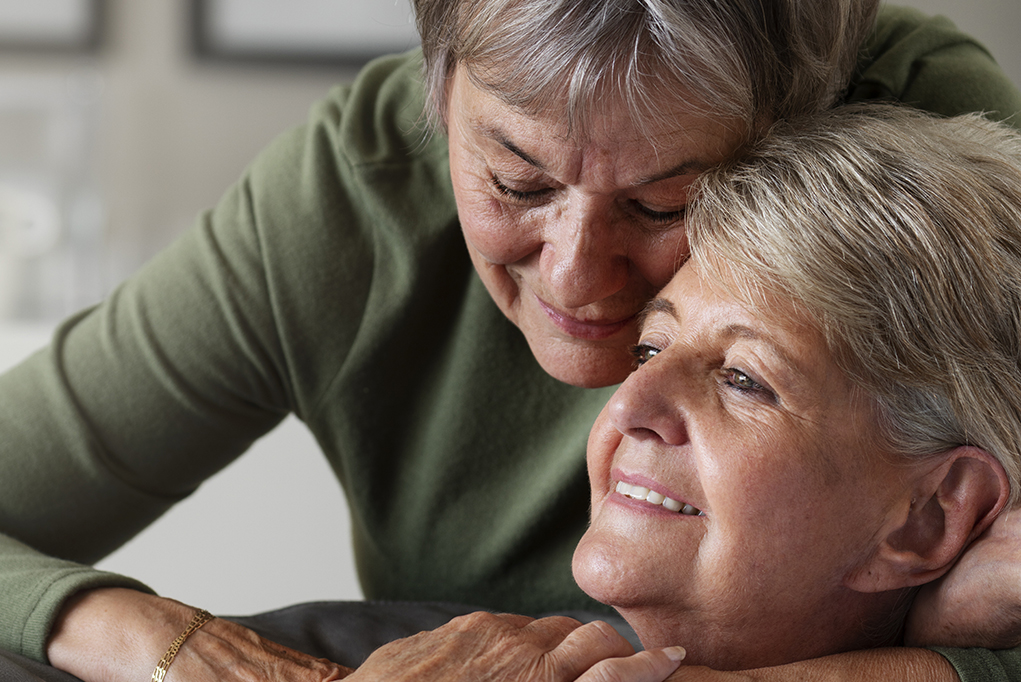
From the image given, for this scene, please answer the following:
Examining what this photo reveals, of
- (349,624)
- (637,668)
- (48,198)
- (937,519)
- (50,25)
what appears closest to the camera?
(637,668)

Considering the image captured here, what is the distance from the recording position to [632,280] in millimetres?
1291

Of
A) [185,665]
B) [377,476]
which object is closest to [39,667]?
[185,665]

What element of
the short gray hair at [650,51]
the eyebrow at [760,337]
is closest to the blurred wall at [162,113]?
the short gray hair at [650,51]

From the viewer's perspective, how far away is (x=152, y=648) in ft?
3.98

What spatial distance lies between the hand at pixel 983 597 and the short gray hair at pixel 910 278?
54 mm

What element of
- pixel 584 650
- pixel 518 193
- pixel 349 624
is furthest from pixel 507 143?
pixel 349 624

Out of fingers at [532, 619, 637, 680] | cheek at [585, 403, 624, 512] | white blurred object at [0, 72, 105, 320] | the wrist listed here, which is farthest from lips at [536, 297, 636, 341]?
white blurred object at [0, 72, 105, 320]

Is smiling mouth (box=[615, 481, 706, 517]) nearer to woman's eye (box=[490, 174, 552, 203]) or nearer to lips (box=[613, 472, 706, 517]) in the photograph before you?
lips (box=[613, 472, 706, 517])

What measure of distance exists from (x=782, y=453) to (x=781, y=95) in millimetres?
432

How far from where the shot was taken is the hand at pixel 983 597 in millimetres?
1101

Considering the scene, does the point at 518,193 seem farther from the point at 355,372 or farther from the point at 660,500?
the point at 355,372

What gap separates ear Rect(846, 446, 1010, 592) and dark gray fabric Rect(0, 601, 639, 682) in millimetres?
401

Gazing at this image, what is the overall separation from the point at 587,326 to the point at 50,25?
8.45 ft

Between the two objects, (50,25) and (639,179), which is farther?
(50,25)
